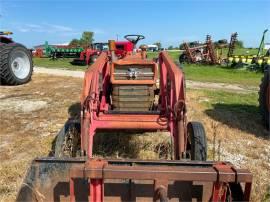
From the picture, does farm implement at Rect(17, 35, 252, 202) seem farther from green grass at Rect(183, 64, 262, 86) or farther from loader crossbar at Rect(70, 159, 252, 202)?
green grass at Rect(183, 64, 262, 86)

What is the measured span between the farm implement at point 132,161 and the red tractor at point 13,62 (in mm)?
5180

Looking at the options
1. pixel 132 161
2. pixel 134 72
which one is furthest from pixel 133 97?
pixel 132 161

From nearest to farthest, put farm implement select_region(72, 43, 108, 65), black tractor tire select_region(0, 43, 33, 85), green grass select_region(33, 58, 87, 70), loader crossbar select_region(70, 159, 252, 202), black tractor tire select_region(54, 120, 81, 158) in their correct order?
loader crossbar select_region(70, 159, 252, 202)
black tractor tire select_region(54, 120, 81, 158)
black tractor tire select_region(0, 43, 33, 85)
green grass select_region(33, 58, 87, 70)
farm implement select_region(72, 43, 108, 65)

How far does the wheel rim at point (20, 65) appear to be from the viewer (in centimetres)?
1004

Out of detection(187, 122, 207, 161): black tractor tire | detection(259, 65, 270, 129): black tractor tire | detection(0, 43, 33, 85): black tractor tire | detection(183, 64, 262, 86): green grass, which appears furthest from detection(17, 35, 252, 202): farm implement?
detection(183, 64, 262, 86): green grass

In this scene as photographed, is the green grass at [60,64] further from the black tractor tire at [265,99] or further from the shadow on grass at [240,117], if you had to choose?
the black tractor tire at [265,99]

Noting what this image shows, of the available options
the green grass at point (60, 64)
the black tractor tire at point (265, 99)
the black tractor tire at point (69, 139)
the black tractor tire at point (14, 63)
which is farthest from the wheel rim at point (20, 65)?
the green grass at point (60, 64)

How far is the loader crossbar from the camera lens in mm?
2484

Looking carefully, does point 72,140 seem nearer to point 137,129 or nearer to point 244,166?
point 137,129

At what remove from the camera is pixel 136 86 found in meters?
4.64

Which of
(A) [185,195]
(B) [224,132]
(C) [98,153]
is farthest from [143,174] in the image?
(B) [224,132]

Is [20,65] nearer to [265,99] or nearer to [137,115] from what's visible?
[137,115]

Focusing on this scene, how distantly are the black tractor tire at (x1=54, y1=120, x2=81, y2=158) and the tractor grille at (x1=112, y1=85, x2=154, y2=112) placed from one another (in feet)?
2.58

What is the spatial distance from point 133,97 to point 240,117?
2.96 m
